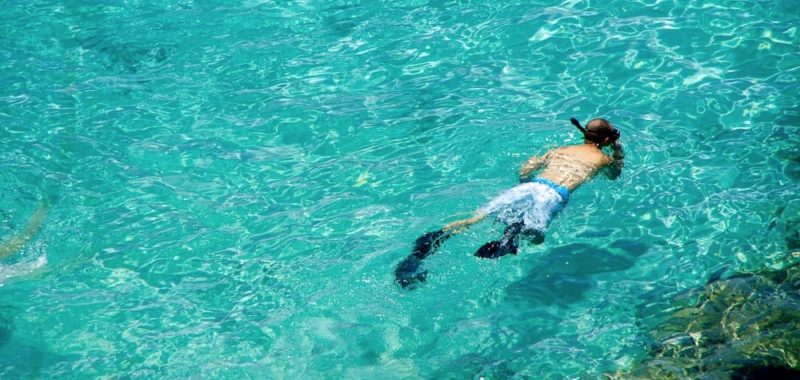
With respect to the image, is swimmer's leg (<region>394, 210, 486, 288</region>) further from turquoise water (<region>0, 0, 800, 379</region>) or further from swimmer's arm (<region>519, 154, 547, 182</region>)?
swimmer's arm (<region>519, 154, 547, 182</region>)

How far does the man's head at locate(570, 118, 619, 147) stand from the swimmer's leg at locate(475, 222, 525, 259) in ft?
3.98

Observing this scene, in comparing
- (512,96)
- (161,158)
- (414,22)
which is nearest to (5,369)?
(161,158)

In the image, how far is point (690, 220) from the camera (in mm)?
7754

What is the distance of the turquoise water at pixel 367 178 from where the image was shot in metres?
7.15

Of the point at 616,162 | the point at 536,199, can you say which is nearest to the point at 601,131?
Result: the point at 616,162

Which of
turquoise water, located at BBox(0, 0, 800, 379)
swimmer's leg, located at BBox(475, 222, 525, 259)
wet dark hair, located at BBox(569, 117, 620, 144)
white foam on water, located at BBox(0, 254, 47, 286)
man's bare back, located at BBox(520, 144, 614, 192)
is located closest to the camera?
swimmer's leg, located at BBox(475, 222, 525, 259)

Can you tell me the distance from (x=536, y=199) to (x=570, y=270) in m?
0.72

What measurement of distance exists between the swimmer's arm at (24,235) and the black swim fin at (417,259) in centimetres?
396

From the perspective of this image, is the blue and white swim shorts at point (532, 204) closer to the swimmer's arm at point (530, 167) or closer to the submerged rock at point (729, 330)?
the swimmer's arm at point (530, 167)

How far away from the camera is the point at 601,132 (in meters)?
7.73

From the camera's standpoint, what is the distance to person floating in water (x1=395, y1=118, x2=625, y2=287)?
7215mm

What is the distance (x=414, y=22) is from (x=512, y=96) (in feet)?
7.92

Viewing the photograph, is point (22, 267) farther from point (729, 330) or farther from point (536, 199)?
point (729, 330)

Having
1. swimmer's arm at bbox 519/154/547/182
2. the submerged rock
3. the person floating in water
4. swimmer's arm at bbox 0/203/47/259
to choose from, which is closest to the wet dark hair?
the person floating in water
